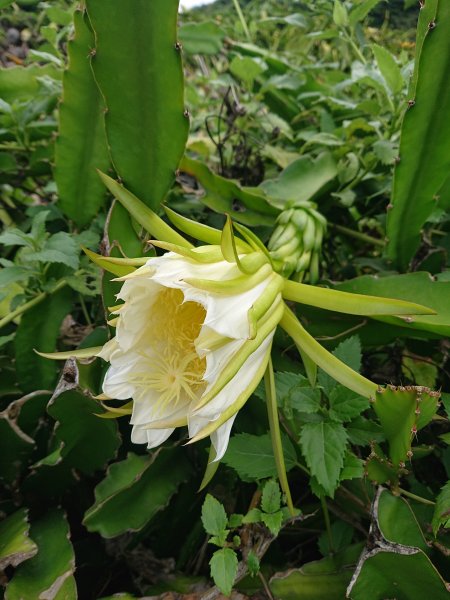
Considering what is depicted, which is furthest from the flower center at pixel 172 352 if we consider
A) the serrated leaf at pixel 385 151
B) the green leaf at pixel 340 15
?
the green leaf at pixel 340 15

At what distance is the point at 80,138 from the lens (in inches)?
30.3

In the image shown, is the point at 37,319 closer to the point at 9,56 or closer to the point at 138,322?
the point at 138,322

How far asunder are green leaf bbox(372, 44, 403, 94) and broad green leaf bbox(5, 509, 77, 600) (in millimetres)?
810

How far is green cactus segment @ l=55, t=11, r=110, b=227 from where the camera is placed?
27.4 inches

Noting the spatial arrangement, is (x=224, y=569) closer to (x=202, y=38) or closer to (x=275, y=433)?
(x=275, y=433)

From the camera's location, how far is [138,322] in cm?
52

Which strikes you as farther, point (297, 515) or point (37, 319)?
point (37, 319)

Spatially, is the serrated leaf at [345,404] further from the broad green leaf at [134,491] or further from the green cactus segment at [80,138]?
the green cactus segment at [80,138]

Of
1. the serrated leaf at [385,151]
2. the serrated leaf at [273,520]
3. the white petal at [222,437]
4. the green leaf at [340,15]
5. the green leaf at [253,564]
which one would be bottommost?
the green leaf at [253,564]

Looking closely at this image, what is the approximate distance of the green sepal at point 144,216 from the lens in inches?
22.9

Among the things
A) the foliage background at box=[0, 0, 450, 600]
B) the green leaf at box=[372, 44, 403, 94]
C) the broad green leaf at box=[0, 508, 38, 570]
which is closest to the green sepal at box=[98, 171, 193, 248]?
the foliage background at box=[0, 0, 450, 600]

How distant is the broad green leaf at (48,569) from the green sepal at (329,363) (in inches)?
14.3

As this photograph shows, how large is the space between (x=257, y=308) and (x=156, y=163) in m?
0.26

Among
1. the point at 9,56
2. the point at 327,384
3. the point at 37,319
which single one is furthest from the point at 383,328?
the point at 9,56
